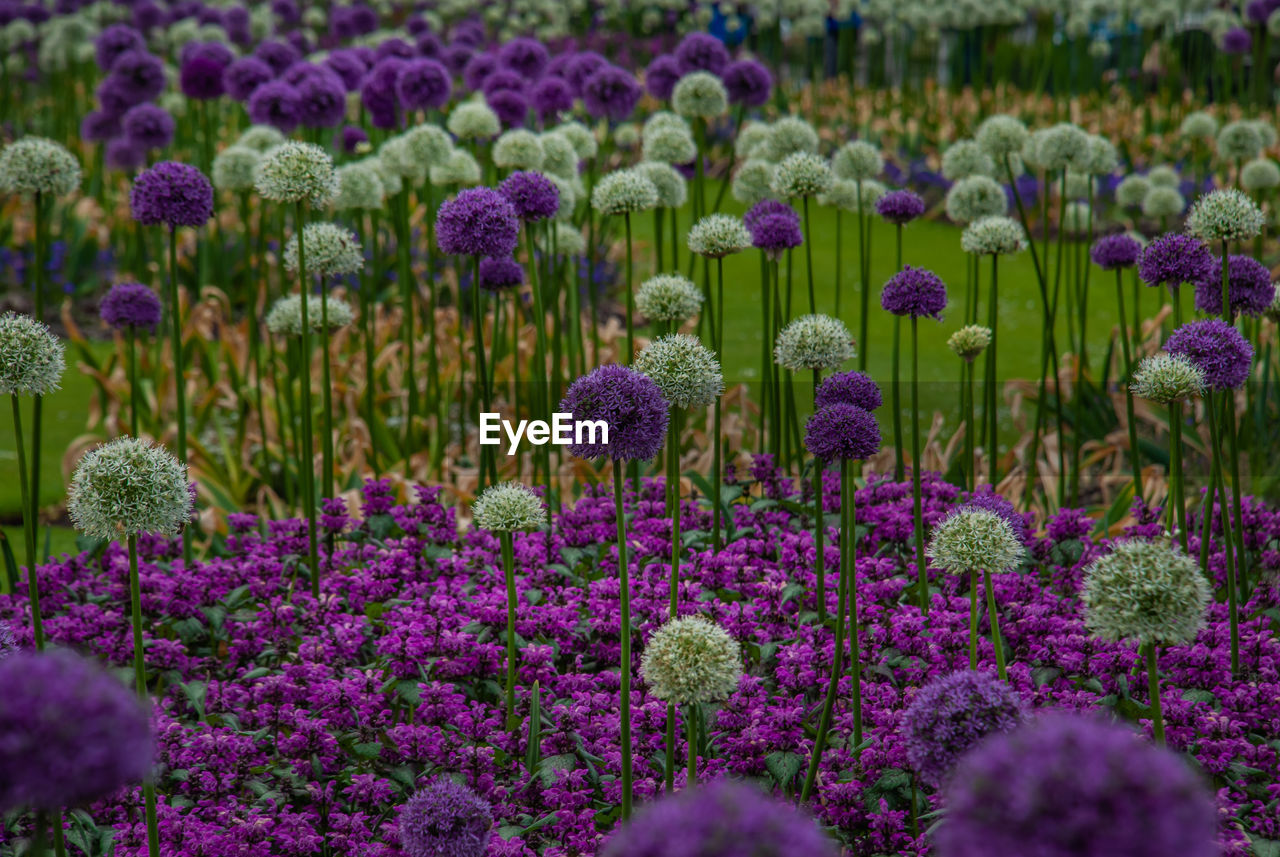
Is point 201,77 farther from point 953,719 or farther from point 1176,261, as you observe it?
point 953,719

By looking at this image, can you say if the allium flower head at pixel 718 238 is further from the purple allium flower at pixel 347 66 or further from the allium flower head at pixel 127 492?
the purple allium flower at pixel 347 66

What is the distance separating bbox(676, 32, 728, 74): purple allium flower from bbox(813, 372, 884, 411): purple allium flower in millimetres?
2828

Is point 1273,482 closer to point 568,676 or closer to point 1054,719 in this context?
point 568,676

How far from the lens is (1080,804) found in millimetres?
798

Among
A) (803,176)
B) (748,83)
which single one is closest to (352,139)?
(748,83)

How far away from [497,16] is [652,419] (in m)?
12.5

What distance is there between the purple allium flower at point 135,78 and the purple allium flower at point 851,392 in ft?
15.3

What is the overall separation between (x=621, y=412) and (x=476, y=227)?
124cm

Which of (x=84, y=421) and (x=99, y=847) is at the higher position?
(x=84, y=421)

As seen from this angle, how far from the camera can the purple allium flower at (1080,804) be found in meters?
0.78

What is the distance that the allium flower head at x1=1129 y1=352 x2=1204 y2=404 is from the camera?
2.38 m

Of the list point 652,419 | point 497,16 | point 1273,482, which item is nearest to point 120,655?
point 652,419

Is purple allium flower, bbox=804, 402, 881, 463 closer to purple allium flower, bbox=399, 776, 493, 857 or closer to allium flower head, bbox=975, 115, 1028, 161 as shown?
purple allium flower, bbox=399, 776, 493, 857

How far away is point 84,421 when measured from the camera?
5773 millimetres
